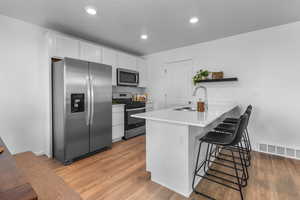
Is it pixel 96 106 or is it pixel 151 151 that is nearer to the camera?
pixel 151 151

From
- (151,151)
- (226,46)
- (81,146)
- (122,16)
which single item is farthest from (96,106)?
(226,46)

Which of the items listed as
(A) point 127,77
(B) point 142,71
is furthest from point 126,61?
(B) point 142,71

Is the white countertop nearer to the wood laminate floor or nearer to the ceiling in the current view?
the wood laminate floor

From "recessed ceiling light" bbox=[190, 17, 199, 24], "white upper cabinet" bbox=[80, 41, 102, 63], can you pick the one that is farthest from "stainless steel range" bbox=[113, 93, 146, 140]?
"recessed ceiling light" bbox=[190, 17, 199, 24]

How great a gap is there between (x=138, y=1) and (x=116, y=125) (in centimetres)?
257

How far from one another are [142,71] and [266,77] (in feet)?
10.3

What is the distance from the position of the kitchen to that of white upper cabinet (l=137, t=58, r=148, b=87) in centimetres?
76

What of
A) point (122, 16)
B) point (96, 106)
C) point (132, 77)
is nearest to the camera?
point (122, 16)

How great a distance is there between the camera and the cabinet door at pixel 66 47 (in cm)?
259

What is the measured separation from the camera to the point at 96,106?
2.78m

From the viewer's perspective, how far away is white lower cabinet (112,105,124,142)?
3.38 m

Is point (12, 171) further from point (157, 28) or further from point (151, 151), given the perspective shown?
point (157, 28)

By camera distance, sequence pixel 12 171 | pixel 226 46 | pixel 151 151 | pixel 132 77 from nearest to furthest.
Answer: pixel 12 171 < pixel 151 151 < pixel 226 46 < pixel 132 77

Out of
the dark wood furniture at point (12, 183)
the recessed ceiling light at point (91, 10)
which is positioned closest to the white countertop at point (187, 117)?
the dark wood furniture at point (12, 183)
